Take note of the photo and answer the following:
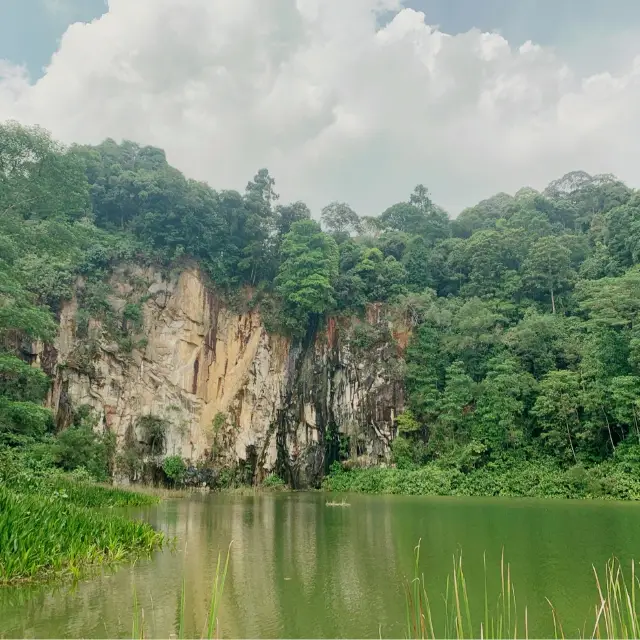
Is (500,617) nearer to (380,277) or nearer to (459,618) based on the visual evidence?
(459,618)

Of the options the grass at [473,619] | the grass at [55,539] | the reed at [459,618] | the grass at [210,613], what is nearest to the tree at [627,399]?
the grass at [473,619]

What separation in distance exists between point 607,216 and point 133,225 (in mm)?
21193

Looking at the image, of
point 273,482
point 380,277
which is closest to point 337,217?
point 380,277

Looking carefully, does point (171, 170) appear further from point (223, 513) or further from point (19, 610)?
point (19, 610)

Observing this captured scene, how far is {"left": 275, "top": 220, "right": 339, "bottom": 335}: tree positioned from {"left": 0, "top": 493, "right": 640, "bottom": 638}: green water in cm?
1389

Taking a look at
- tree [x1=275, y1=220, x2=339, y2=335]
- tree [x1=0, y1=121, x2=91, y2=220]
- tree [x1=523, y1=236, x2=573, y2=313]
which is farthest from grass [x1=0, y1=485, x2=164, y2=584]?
tree [x1=523, y1=236, x2=573, y2=313]

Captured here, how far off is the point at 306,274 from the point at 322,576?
1882 centimetres

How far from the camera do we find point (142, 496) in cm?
1269

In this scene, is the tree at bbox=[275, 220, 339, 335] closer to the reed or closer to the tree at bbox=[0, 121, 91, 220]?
the tree at bbox=[0, 121, 91, 220]

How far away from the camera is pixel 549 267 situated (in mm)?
23828

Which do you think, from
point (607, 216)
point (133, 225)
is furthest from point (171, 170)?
Result: point (607, 216)

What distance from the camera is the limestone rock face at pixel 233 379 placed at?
68.6 feet

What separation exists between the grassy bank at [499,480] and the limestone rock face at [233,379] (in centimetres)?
151

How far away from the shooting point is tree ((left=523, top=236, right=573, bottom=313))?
938 inches
